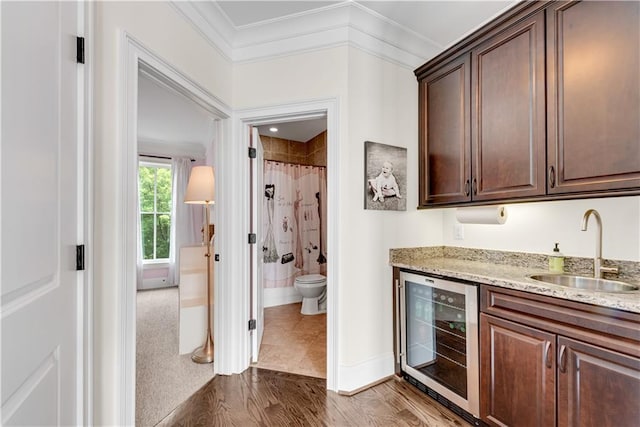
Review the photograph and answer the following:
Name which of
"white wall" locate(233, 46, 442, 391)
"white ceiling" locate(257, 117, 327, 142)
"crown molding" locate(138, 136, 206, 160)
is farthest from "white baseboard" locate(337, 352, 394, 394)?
"crown molding" locate(138, 136, 206, 160)

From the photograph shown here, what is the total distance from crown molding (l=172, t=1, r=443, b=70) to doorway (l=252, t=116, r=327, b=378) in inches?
51.4

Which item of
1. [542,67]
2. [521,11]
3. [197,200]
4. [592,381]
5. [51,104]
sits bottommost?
[592,381]

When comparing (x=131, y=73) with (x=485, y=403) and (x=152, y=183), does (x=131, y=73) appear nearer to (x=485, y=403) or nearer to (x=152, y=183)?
(x=485, y=403)

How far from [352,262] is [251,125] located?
138 cm

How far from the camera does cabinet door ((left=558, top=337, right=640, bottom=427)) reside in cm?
117

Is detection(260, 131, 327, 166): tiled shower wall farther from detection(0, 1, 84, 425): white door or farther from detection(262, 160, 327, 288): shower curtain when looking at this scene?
detection(0, 1, 84, 425): white door

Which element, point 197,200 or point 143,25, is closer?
point 143,25

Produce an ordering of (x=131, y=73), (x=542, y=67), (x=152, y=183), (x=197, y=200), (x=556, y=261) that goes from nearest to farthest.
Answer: (x=131, y=73)
(x=542, y=67)
(x=556, y=261)
(x=197, y=200)
(x=152, y=183)

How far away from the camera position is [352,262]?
84.4 inches

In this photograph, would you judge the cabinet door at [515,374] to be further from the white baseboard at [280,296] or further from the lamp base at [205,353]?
the white baseboard at [280,296]

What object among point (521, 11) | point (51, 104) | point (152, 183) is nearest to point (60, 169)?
point (51, 104)

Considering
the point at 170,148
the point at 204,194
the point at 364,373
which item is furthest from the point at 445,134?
the point at 170,148

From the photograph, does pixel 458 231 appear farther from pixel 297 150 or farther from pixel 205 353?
pixel 297 150

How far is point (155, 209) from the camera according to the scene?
5.33 m
